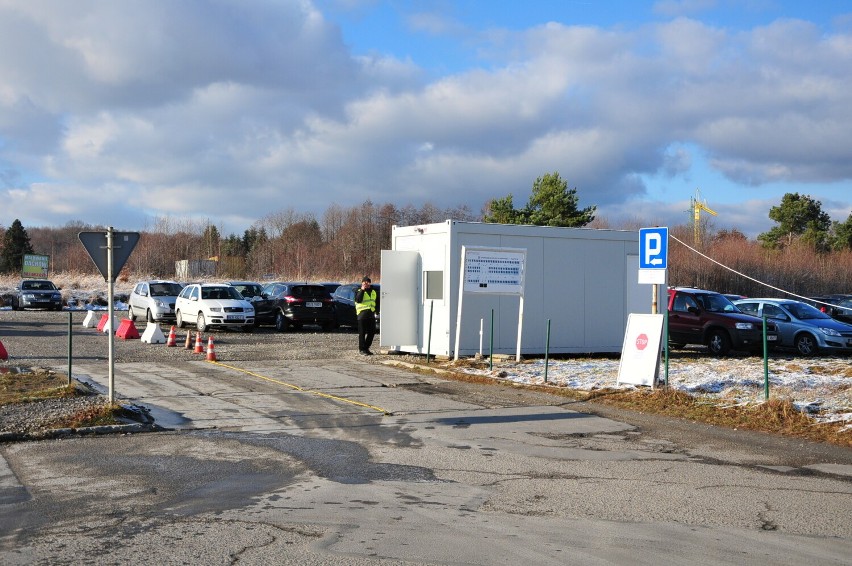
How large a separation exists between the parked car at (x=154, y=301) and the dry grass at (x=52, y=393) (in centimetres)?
1367

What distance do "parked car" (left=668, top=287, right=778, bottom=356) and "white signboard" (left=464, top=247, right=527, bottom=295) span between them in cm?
574

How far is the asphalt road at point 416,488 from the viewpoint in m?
6.17

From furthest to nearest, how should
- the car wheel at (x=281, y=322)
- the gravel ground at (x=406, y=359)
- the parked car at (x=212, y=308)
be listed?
1. the car wheel at (x=281, y=322)
2. the parked car at (x=212, y=308)
3. the gravel ground at (x=406, y=359)

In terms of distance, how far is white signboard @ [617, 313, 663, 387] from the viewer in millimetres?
14727

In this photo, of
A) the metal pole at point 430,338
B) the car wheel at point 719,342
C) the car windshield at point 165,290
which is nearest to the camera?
the metal pole at point 430,338

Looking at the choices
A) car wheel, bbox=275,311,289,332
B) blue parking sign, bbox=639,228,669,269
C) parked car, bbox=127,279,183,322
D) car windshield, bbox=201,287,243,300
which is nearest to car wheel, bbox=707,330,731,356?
blue parking sign, bbox=639,228,669,269

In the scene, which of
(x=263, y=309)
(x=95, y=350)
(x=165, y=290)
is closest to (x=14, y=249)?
(x=165, y=290)

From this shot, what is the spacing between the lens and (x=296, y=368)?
1838 cm

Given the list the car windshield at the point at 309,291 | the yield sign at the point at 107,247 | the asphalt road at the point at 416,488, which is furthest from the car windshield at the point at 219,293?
the yield sign at the point at 107,247

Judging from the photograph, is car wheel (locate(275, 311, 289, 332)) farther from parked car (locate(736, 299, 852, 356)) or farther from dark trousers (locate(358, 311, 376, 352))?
parked car (locate(736, 299, 852, 356))

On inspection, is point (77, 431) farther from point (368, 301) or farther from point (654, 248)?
point (368, 301)

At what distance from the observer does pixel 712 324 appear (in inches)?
891

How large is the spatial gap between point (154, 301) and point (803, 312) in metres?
21.3

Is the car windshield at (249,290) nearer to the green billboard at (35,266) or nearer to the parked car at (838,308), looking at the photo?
the parked car at (838,308)
